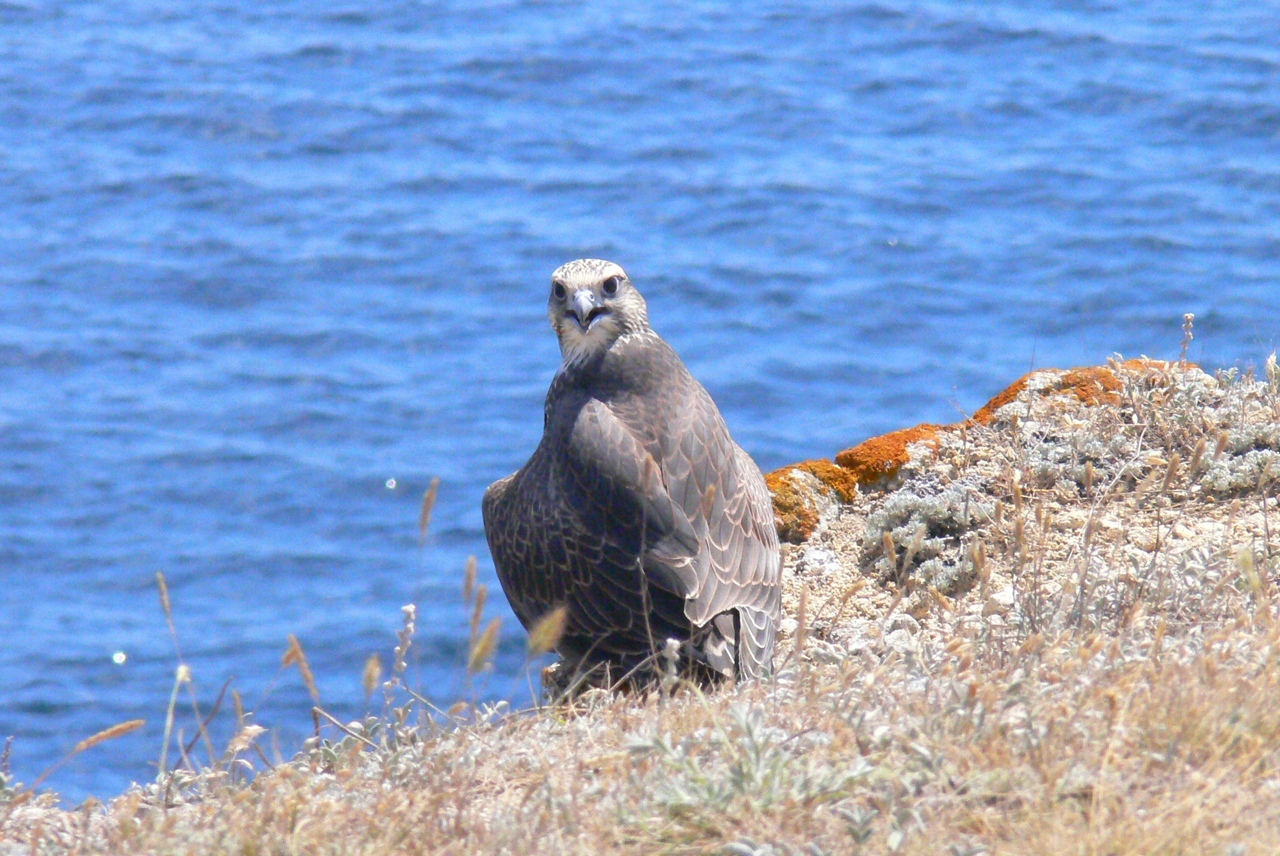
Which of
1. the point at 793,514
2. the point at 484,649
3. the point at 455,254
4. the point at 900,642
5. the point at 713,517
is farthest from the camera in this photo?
the point at 455,254

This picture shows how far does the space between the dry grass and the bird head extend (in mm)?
1712

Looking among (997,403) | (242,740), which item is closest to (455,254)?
(997,403)

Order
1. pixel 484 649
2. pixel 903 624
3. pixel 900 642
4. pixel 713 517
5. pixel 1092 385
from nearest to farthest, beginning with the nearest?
pixel 484 649 → pixel 900 642 → pixel 903 624 → pixel 713 517 → pixel 1092 385

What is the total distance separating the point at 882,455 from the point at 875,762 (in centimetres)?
317

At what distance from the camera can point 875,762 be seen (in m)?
3.23

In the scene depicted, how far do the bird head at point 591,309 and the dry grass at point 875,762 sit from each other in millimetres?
1712

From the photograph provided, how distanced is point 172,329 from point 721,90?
6527mm

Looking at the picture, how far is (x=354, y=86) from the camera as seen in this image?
55.0ft

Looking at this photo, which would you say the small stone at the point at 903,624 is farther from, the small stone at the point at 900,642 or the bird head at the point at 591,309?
the bird head at the point at 591,309

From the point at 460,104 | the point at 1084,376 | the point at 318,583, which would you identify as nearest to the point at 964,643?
the point at 1084,376

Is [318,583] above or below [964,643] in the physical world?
below

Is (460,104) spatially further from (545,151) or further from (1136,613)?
(1136,613)

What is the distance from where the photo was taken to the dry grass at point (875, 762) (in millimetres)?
2945

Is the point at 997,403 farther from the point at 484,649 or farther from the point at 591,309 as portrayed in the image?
the point at 484,649
